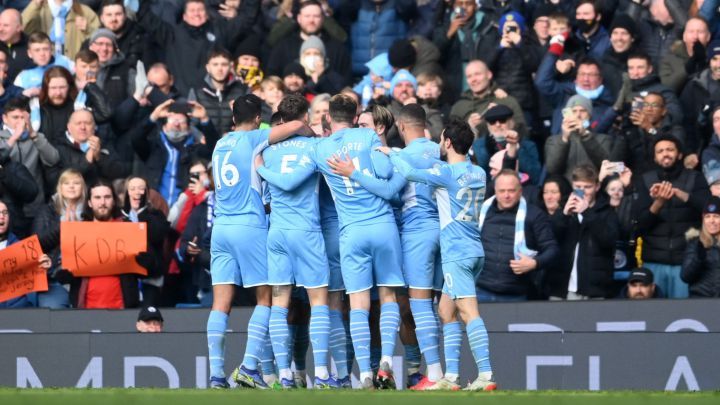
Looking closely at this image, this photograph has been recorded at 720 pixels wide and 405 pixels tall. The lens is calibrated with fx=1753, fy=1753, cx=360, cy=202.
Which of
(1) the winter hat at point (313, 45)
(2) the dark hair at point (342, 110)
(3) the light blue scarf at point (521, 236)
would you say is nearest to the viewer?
(2) the dark hair at point (342, 110)

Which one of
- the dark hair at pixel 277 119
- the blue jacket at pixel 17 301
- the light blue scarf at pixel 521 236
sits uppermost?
the dark hair at pixel 277 119

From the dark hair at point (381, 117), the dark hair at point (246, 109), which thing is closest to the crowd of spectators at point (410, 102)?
the dark hair at point (381, 117)

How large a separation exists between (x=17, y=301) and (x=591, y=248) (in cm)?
601

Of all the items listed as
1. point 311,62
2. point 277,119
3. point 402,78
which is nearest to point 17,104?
point 311,62

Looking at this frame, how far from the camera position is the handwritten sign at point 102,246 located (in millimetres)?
17781

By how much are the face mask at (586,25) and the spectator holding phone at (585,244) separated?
3.14 meters

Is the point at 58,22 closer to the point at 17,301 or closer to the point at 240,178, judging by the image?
the point at 17,301

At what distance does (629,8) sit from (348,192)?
7.59 meters

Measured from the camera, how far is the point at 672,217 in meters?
17.5

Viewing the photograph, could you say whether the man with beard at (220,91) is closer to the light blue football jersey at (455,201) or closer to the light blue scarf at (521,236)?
the light blue scarf at (521,236)

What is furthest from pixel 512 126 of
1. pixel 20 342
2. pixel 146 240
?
pixel 20 342

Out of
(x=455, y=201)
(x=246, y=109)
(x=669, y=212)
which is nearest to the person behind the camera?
(x=455, y=201)

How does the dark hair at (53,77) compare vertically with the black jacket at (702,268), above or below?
above

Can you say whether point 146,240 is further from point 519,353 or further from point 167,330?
point 519,353
